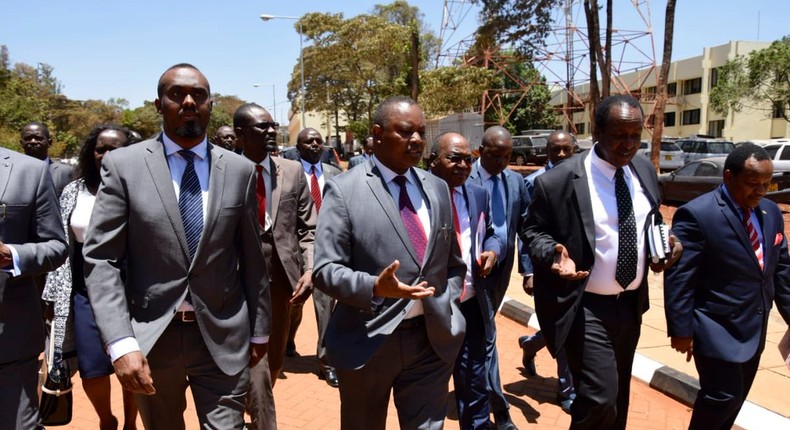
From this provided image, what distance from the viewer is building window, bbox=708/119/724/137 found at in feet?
147

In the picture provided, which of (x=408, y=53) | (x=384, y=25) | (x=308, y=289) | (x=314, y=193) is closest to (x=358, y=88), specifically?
(x=384, y=25)

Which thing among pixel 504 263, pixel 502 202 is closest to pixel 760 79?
pixel 502 202

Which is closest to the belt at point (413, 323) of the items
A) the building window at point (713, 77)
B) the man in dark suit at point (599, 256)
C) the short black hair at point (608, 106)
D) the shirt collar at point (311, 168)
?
the man in dark suit at point (599, 256)

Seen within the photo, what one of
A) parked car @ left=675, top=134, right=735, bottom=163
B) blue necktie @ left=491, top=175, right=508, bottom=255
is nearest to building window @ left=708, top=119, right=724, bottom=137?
parked car @ left=675, top=134, right=735, bottom=163

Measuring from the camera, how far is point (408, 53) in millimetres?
27047

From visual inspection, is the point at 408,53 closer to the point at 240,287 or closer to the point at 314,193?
Answer: the point at 314,193

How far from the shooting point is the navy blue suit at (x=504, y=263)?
452cm

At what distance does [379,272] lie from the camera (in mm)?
2916

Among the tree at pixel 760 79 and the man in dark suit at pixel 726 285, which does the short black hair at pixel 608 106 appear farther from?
the tree at pixel 760 79

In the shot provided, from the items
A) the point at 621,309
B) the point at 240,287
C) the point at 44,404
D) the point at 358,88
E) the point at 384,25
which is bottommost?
the point at 44,404

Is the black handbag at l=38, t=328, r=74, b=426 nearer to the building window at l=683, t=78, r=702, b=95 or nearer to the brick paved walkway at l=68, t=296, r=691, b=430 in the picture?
the brick paved walkway at l=68, t=296, r=691, b=430

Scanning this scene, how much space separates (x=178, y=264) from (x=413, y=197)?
1.15m

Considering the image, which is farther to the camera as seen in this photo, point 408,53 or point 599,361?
point 408,53

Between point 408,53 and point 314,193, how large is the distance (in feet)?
71.2
